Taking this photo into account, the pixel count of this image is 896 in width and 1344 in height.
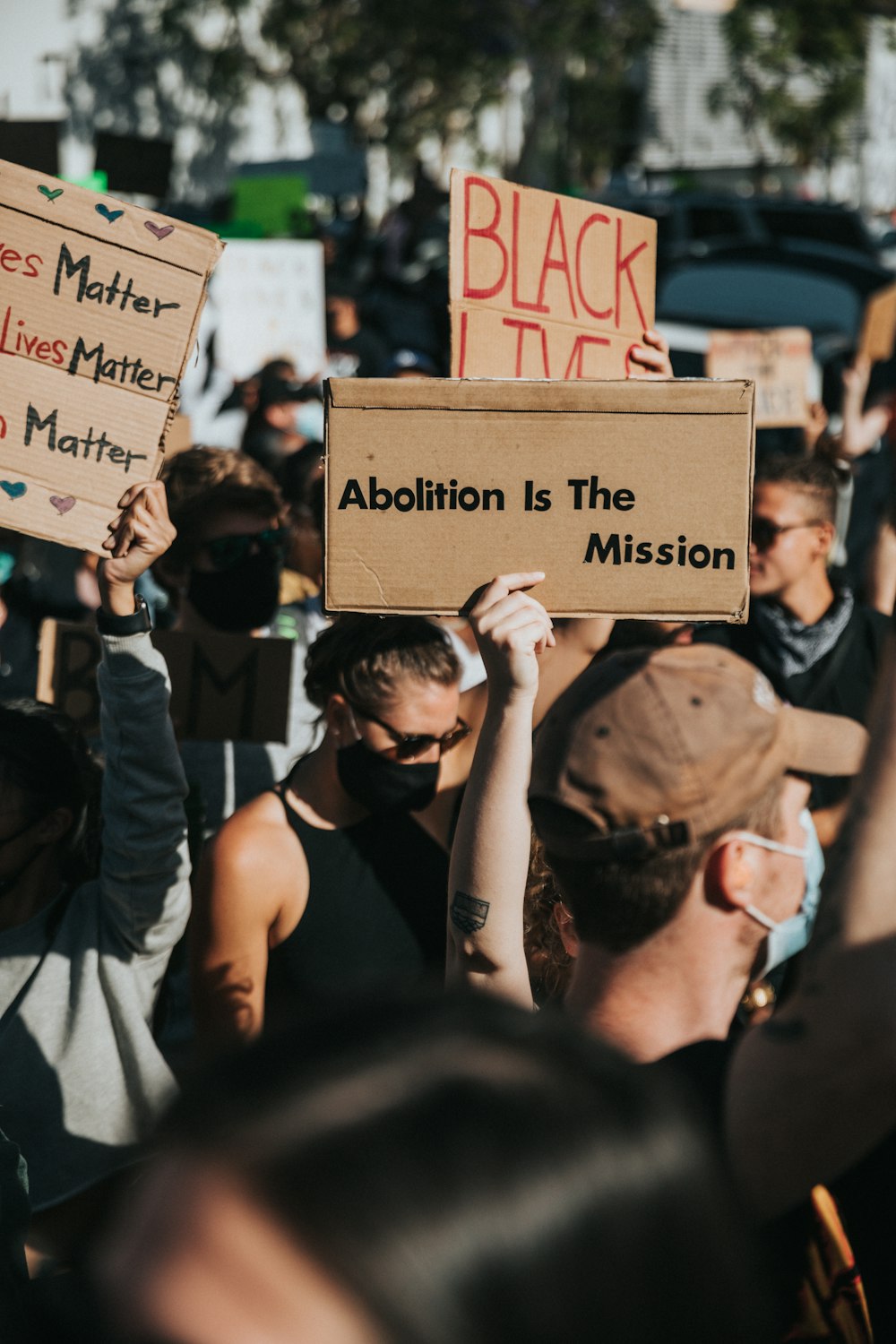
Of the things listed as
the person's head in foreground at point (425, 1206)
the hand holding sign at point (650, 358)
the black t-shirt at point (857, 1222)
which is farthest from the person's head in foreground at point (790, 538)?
the person's head in foreground at point (425, 1206)

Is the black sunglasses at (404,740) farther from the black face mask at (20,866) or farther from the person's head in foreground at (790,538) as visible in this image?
the person's head in foreground at (790,538)

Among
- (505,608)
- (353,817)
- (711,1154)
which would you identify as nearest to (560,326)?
(505,608)

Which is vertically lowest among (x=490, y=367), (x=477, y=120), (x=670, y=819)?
(x=670, y=819)

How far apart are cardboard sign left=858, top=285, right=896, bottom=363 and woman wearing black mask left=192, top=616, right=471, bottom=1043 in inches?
190

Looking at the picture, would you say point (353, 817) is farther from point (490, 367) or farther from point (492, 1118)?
point (492, 1118)

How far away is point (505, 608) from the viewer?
7.00 feet

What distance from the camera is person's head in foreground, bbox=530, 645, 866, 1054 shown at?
151cm

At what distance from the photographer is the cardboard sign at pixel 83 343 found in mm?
2549

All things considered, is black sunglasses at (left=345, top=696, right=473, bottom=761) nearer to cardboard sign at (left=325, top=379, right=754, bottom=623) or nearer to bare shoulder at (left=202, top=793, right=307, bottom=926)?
bare shoulder at (left=202, top=793, right=307, bottom=926)

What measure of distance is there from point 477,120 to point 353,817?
32.9 metres

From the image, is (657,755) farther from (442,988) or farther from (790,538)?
(790,538)

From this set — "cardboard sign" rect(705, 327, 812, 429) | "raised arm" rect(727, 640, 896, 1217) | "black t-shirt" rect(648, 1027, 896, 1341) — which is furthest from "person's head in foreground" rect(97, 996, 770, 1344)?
"cardboard sign" rect(705, 327, 812, 429)

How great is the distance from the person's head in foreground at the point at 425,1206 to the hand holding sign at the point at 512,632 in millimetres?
1137

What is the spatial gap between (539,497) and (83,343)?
94 cm
